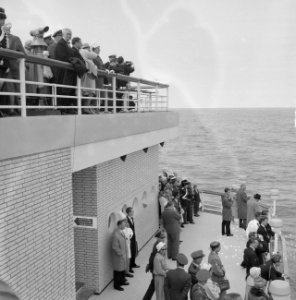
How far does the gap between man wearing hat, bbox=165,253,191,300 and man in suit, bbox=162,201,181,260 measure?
11.7 feet

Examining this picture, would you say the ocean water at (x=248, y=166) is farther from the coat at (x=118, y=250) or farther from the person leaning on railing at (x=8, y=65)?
the person leaning on railing at (x=8, y=65)

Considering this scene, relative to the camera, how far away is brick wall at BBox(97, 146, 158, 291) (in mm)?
9492

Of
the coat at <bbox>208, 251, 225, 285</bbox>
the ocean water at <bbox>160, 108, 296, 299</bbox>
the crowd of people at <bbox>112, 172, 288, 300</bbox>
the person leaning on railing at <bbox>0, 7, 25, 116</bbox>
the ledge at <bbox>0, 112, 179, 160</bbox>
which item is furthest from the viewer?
the ocean water at <bbox>160, 108, 296, 299</bbox>

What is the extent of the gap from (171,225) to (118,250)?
2.10 metres

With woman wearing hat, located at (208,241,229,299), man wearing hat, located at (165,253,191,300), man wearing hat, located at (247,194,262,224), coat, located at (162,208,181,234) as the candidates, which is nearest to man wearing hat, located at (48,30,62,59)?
man wearing hat, located at (165,253,191,300)

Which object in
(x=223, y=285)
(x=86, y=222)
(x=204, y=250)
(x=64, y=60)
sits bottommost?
(x=204, y=250)

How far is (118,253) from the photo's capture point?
9359mm

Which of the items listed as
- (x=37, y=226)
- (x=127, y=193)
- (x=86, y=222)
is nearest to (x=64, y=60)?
(x=37, y=226)

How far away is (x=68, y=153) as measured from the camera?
7.19m

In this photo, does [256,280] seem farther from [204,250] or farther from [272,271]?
[204,250]

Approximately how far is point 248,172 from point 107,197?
185 feet

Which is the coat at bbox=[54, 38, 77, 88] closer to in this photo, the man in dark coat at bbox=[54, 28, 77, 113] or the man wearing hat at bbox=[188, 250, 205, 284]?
the man in dark coat at bbox=[54, 28, 77, 113]

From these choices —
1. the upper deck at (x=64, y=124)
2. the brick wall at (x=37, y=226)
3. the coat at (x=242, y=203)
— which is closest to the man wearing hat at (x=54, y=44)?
the upper deck at (x=64, y=124)

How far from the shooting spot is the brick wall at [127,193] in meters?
9.49
